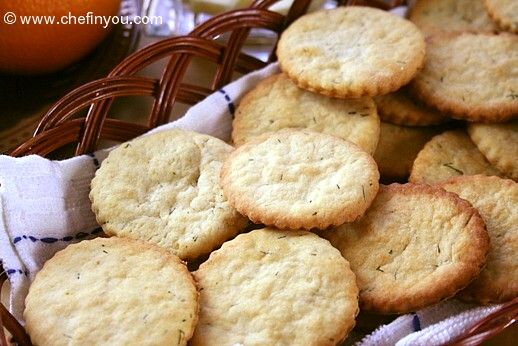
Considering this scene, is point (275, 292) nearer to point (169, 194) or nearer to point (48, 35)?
point (169, 194)

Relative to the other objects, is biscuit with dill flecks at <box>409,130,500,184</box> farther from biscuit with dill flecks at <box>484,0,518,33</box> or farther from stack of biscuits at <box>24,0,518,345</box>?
biscuit with dill flecks at <box>484,0,518,33</box>

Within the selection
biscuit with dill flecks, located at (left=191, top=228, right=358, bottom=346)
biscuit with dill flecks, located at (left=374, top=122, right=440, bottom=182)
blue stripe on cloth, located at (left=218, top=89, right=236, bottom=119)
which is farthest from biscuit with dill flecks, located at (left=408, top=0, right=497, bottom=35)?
biscuit with dill flecks, located at (left=191, top=228, right=358, bottom=346)

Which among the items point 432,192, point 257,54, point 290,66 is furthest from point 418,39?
point 257,54

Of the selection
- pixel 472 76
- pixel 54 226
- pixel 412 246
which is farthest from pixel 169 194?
pixel 472 76

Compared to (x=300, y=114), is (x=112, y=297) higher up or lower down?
lower down

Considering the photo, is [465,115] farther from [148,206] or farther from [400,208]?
[148,206]

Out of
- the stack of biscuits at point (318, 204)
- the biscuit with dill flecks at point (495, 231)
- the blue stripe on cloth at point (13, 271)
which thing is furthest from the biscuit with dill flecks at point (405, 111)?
the blue stripe on cloth at point (13, 271)

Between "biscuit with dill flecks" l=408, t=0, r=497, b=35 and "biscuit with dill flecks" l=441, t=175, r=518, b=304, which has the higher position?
"biscuit with dill flecks" l=408, t=0, r=497, b=35
